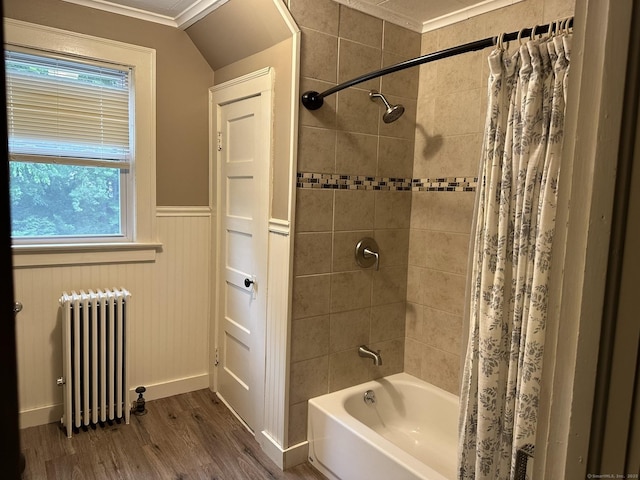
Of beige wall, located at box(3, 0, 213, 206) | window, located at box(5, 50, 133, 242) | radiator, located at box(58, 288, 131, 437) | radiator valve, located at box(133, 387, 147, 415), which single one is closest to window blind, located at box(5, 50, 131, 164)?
window, located at box(5, 50, 133, 242)

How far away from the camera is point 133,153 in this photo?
2.73 meters

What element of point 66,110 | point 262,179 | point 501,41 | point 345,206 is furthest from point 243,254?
point 501,41

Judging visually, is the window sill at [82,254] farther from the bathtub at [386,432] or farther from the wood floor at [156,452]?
the bathtub at [386,432]

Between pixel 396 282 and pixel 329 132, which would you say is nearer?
pixel 329 132

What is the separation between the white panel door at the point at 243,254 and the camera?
2.46 m

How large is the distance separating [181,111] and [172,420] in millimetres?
1952

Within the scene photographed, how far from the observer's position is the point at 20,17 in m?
2.32

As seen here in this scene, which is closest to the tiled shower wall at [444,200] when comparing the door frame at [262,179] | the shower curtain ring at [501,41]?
the shower curtain ring at [501,41]

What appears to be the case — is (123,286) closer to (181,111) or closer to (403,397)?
(181,111)

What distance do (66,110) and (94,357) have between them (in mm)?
1425

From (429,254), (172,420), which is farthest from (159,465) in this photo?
(429,254)

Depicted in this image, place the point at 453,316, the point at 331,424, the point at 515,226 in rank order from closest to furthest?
1. the point at 515,226
2. the point at 331,424
3. the point at 453,316

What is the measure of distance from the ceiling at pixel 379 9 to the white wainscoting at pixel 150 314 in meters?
1.18

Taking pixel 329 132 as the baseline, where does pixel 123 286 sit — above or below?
below
